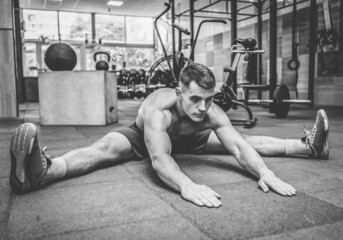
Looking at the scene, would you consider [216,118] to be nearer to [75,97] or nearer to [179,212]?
[179,212]

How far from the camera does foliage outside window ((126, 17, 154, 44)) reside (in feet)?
44.8

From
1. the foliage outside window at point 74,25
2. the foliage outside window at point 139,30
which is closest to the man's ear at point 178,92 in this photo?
the foliage outside window at point 74,25

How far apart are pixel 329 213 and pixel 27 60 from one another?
1292 centimetres

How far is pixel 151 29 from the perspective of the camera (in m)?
14.1

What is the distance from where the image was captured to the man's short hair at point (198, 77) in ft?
5.42

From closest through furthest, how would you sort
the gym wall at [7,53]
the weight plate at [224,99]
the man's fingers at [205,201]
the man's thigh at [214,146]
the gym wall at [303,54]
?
the man's fingers at [205,201], the man's thigh at [214,146], the weight plate at [224,99], the gym wall at [7,53], the gym wall at [303,54]

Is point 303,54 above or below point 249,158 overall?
above

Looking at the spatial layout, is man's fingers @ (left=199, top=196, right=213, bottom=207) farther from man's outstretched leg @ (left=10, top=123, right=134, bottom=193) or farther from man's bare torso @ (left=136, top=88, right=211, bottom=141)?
man's outstretched leg @ (left=10, top=123, right=134, bottom=193)

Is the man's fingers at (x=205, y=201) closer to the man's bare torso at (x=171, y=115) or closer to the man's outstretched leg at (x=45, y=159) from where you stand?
the man's bare torso at (x=171, y=115)

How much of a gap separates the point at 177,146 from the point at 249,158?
0.60 meters

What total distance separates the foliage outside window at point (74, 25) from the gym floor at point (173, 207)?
11439 millimetres

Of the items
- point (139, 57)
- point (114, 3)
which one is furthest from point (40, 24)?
point (139, 57)

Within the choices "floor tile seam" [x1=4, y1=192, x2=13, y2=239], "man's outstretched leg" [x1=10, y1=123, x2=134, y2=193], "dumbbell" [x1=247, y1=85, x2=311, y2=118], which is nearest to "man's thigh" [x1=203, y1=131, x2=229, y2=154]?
"man's outstretched leg" [x1=10, y1=123, x2=134, y2=193]

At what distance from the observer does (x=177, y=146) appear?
227cm
